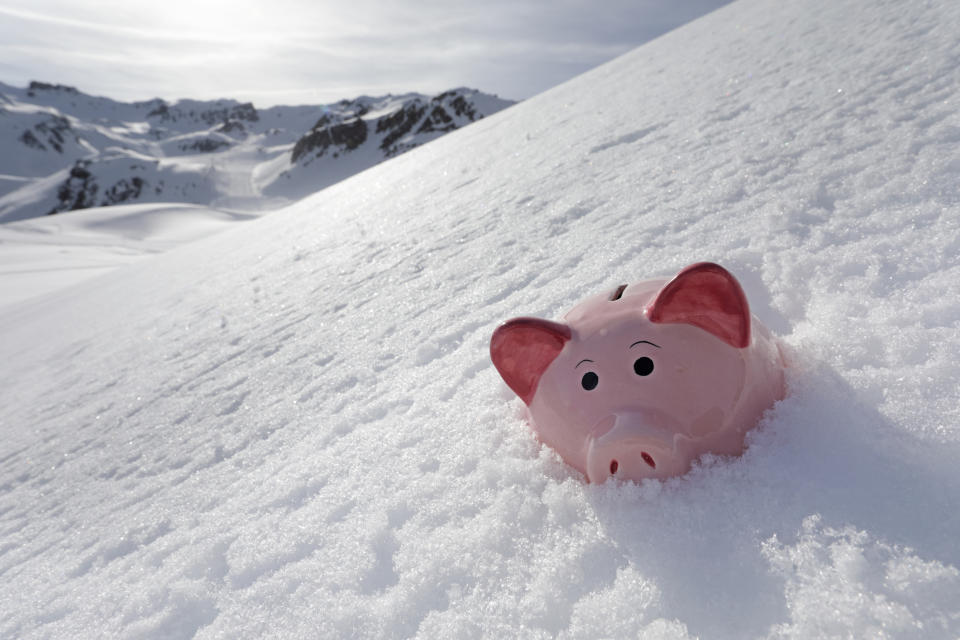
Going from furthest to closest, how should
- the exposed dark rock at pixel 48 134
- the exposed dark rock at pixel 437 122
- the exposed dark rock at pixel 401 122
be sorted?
the exposed dark rock at pixel 48 134
the exposed dark rock at pixel 401 122
the exposed dark rock at pixel 437 122

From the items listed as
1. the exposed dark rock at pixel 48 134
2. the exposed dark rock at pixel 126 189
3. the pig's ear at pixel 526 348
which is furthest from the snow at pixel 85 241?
the exposed dark rock at pixel 48 134

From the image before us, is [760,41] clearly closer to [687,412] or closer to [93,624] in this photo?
[687,412]

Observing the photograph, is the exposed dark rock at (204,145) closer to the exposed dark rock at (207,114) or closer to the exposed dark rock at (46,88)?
the exposed dark rock at (207,114)

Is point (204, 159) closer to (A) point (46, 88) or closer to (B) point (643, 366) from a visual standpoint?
(B) point (643, 366)

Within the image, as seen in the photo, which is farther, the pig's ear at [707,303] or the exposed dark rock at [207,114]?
the exposed dark rock at [207,114]

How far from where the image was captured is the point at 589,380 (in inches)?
54.8

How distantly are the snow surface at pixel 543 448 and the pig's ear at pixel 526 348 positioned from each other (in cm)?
24

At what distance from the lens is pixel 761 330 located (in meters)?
1.51

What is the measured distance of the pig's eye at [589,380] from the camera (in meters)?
1.38

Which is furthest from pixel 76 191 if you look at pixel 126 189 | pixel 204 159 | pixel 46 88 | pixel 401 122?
pixel 46 88

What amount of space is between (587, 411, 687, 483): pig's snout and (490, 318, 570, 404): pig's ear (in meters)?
0.24

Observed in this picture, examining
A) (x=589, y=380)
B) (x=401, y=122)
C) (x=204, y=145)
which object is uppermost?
(x=204, y=145)

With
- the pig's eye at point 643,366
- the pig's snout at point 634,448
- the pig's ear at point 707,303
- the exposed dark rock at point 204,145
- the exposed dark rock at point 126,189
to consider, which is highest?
the exposed dark rock at point 204,145

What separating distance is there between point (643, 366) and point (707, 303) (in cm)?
22
